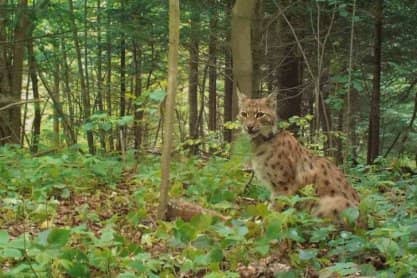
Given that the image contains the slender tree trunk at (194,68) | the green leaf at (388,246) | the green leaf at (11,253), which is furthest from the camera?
the slender tree trunk at (194,68)

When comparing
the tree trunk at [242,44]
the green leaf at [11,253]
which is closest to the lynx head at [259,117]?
the tree trunk at [242,44]

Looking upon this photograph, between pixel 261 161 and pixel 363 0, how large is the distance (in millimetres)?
6852

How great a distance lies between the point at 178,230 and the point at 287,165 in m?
2.85

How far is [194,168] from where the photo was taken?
26.6 ft

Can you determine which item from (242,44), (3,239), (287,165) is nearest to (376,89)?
(242,44)

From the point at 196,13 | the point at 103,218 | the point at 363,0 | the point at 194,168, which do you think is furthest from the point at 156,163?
the point at 363,0

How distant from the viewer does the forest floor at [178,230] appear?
4.07m

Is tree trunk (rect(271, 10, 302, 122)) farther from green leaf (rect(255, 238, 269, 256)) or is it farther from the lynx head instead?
green leaf (rect(255, 238, 269, 256))

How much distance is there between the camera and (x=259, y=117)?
723 centimetres

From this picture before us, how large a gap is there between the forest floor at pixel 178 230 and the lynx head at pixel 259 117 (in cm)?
51

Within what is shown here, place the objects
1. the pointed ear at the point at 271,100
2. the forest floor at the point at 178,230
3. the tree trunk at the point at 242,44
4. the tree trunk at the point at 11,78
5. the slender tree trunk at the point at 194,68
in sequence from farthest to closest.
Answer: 1. the slender tree trunk at the point at 194,68
2. the tree trunk at the point at 11,78
3. the tree trunk at the point at 242,44
4. the pointed ear at the point at 271,100
5. the forest floor at the point at 178,230

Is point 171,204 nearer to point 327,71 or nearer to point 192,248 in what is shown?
point 192,248

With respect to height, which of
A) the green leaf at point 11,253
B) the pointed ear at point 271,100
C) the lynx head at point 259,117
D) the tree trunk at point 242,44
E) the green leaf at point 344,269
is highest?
the tree trunk at point 242,44

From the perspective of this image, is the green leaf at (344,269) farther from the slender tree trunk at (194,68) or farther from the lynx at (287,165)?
the slender tree trunk at (194,68)
